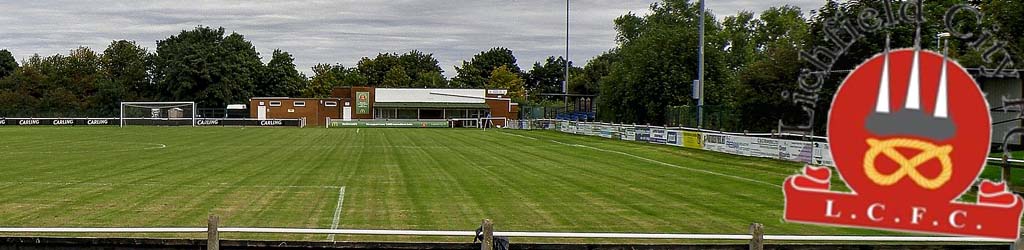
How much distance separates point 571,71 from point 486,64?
15308mm

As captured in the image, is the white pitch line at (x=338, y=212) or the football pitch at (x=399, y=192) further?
the football pitch at (x=399, y=192)

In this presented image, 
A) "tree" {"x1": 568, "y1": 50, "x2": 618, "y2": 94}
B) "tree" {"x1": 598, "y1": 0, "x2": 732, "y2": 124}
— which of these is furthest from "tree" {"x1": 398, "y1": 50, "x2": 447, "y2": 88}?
"tree" {"x1": 598, "y1": 0, "x2": 732, "y2": 124}

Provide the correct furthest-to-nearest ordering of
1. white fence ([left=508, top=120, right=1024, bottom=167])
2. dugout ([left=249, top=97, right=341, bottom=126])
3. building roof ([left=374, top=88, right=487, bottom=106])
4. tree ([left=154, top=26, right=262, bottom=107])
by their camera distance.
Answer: tree ([left=154, top=26, right=262, bottom=107]) < building roof ([left=374, top=88, right=487, bottom=106]) < dugout ([left=249, top=97, right=341, bottom=126]) < white fence ([left=508, top=120, right=1024, bottom=167])

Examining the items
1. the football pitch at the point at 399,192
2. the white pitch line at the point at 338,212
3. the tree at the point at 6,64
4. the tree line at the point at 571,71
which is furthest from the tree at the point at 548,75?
the white pitch line at the point at 338,212

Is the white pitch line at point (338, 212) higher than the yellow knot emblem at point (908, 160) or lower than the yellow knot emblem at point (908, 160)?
lower

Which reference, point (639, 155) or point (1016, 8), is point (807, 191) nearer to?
point (1016, 8)

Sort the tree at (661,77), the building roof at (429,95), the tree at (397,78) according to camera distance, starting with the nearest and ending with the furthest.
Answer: the tree at (661,77) < the building roof at (429,95) < the tree at (397,78)

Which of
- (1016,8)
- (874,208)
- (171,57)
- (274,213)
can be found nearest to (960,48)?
(874,208)

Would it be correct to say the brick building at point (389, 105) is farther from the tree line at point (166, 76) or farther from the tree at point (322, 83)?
the tree at point (322, 83)

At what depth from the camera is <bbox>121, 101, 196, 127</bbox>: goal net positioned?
7931 cm

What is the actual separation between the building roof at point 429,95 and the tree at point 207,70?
2295 cm

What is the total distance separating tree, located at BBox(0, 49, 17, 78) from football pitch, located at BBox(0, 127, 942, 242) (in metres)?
102

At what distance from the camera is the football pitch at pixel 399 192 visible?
14.3m

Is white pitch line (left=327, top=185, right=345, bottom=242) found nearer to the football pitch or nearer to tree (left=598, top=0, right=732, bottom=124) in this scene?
the football pitch
